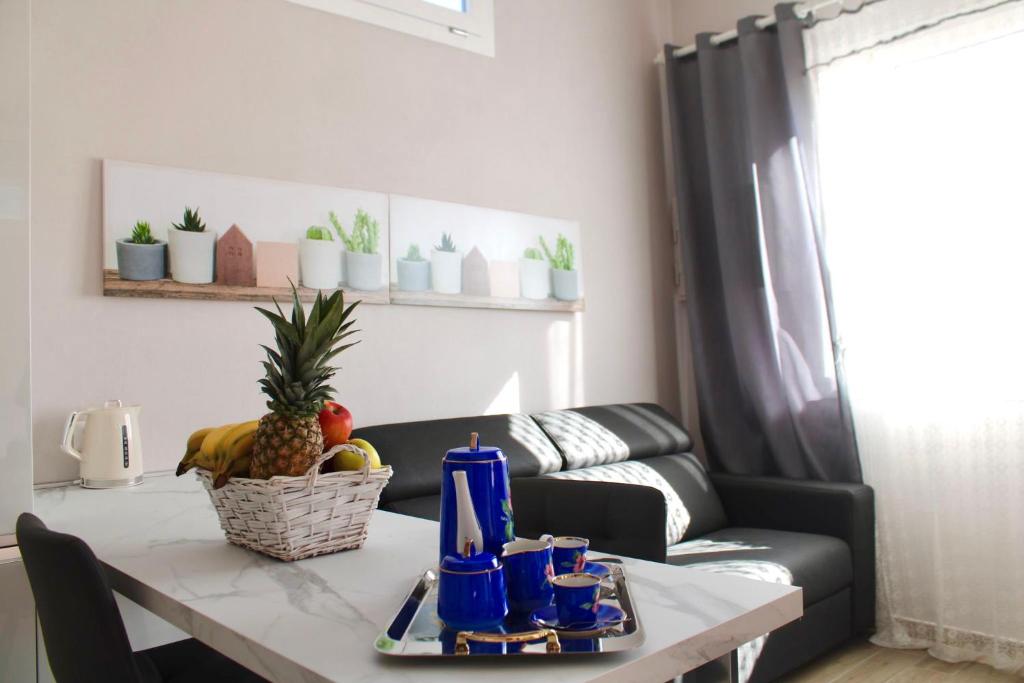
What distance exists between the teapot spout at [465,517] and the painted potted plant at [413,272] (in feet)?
5.85

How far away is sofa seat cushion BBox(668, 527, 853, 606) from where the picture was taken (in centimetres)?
248

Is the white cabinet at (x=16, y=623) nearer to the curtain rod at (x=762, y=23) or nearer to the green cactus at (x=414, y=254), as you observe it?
the green cactus at (x=414, y=254)

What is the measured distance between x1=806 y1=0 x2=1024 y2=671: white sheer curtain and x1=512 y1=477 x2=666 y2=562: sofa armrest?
1.67m

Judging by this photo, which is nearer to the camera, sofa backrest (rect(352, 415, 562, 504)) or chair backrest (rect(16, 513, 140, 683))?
chair backrest (rect(16, 513, 140, 683))

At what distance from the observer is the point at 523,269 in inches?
124

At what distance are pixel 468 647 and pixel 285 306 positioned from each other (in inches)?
72.0

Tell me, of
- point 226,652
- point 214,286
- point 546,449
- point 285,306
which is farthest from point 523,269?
point 226,652

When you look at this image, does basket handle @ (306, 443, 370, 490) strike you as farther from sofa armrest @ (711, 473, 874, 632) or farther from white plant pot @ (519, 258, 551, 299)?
sofa armrest @ (711, 473, 874, 632)

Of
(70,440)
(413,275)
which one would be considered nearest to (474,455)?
(70,440)

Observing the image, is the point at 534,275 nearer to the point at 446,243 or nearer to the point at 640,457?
the point at 446,243

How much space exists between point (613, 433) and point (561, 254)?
0.75 m

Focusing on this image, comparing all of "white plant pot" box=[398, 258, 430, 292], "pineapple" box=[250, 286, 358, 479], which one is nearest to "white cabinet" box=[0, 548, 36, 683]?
"pineapple" box=[250, 286, 358, 479]

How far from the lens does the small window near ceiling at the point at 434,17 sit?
8.89ft

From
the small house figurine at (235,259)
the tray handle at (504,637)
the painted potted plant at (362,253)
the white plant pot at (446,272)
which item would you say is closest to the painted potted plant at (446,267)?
the white plant pot at (446,272)
